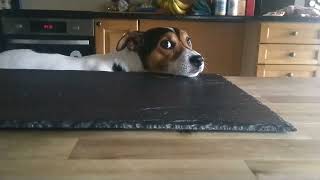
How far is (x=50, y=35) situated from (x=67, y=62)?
4.79 feet

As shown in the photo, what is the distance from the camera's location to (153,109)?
1.98 feet

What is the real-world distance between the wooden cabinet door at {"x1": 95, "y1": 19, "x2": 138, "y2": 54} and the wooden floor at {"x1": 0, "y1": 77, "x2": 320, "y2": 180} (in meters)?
2.17

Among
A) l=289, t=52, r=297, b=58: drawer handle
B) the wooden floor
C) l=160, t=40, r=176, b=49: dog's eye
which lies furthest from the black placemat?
l=289, t=52, r=297, b=58: drawer handle

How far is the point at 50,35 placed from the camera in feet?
8.59

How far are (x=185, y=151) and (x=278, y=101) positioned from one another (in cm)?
37

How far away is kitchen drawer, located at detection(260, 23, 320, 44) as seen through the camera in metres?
2.54

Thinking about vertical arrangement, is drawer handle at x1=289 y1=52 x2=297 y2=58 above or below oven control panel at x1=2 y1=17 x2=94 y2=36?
below

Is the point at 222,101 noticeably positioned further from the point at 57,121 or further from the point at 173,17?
the point at 173,17

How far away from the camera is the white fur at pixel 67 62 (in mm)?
1229

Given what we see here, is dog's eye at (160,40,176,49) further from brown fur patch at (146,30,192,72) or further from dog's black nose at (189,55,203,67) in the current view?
dog's black nose at (189,55,203,67)

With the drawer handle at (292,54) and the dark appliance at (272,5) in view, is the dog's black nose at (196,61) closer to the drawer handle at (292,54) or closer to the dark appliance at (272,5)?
the drawer handle at (292,54)

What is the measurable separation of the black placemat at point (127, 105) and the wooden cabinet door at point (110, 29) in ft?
5.83

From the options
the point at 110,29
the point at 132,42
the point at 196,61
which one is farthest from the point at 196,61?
the point at 110,29

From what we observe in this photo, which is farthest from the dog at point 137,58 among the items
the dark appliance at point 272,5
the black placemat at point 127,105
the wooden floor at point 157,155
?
the dark appliance at point 272,5
